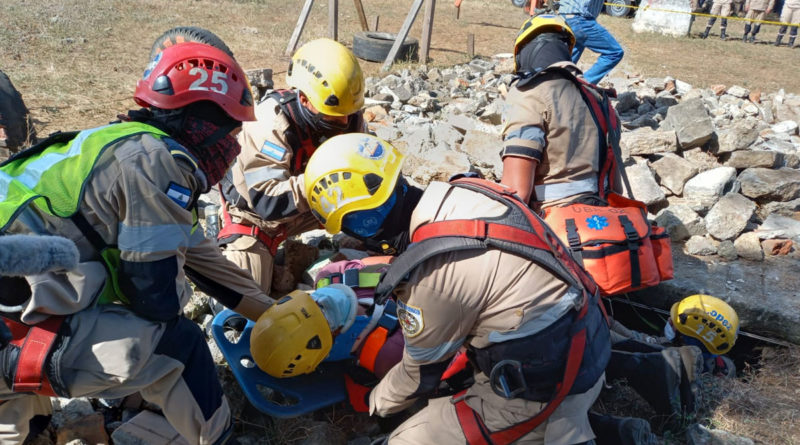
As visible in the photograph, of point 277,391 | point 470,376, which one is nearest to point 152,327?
point 277,391

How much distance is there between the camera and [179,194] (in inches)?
82.5

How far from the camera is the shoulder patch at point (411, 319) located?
2.11 m

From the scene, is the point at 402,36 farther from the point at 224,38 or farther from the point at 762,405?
the point at 762,405

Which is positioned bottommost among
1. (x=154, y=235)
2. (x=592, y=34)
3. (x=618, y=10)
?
(x=618, y=10)

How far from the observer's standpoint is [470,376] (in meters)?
2.72

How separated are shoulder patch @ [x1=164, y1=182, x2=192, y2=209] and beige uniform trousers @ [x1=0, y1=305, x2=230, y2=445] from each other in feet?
1.61

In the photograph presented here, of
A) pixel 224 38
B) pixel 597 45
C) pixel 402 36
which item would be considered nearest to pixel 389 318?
pixel 597 45

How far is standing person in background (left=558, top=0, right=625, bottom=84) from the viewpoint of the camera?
711 cm

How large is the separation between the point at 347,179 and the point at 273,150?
124cm

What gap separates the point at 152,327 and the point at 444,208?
1.21m

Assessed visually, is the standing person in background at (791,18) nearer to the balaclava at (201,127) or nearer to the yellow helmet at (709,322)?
the yellow helmet at (709,322)

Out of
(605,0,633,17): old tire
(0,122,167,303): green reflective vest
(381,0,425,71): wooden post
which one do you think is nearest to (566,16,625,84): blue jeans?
(381,0,425,71): wooden post

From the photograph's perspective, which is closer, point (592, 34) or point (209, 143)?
point (209, 143)

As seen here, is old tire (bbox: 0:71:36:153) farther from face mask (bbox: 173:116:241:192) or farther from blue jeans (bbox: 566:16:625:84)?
blue jeans (bbox: 566:16:625:84)
